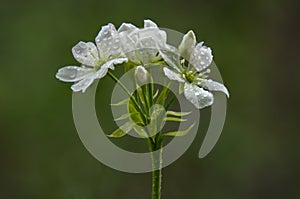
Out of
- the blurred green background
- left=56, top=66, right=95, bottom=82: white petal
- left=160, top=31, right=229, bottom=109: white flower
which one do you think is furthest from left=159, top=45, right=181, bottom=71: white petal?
the blurred green background

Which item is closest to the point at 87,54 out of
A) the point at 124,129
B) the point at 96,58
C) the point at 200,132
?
the point at 96,58

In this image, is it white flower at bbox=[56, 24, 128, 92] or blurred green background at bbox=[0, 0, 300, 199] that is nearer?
white flower at bbox=[56, 24, 128, 92]

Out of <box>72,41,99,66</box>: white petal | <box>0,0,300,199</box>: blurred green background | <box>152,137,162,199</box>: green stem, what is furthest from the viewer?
<box>0,0,300,199</box>: blurred green background

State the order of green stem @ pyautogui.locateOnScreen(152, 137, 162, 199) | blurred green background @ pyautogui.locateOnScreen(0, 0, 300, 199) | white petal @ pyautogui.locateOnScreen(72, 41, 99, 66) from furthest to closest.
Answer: blurred green background @ pyautogui.locateOnScreen(0, 0, 300, 199) → white petal @ pyautogui.locateOnScreen(72, 41, 99, 66) → green stem @ pyautogui.locateOnScreen(152, 137, 162, 199)

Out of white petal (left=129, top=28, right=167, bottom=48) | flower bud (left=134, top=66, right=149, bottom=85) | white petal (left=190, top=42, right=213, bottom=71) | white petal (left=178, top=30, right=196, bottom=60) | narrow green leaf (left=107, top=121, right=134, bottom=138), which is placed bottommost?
narrow green leaf (left=107, top=121, right=134, bottom=138)

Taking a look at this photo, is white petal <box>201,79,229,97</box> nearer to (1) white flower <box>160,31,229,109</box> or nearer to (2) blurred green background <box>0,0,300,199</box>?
(1) white flower <box>160,31,229,109</box>
